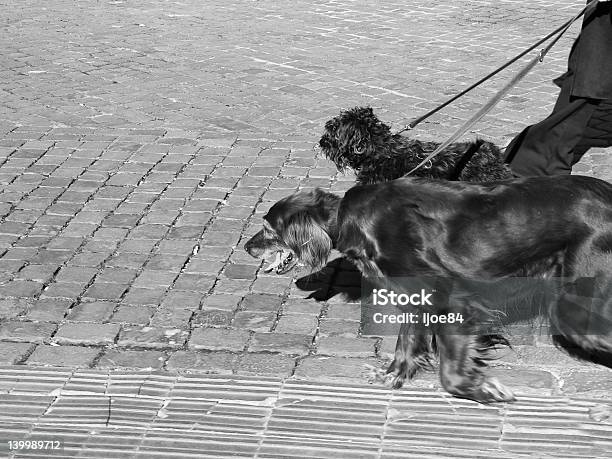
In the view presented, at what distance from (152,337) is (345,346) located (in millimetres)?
1103

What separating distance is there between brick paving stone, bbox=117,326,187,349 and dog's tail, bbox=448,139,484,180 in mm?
2035

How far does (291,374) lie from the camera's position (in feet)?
15.5

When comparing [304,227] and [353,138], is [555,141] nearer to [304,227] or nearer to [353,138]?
[353,138]

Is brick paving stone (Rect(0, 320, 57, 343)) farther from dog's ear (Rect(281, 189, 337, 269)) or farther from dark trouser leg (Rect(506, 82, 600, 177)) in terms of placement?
dark trouser leg (Rect(506, 82, 600, 177))

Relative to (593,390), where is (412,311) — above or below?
above

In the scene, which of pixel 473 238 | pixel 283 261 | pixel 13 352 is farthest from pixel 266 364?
pixel 13 352

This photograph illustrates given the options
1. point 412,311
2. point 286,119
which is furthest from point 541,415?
point 286,119

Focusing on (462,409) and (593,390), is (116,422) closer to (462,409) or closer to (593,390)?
(462,409)

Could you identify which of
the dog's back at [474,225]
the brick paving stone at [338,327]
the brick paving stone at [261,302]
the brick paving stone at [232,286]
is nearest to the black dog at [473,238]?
the dog's back at [474,225]

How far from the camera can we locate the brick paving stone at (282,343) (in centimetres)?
494

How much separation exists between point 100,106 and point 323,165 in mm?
2925

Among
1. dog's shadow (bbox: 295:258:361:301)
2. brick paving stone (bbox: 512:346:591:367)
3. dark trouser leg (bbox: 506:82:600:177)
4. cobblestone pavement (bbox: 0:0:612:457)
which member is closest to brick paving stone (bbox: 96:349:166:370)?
cobblestone pavement (bbox: 0:0:612:457)

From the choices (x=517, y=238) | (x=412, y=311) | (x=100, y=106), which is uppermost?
(x=517, y=238)

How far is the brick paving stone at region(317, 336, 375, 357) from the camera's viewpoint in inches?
193
